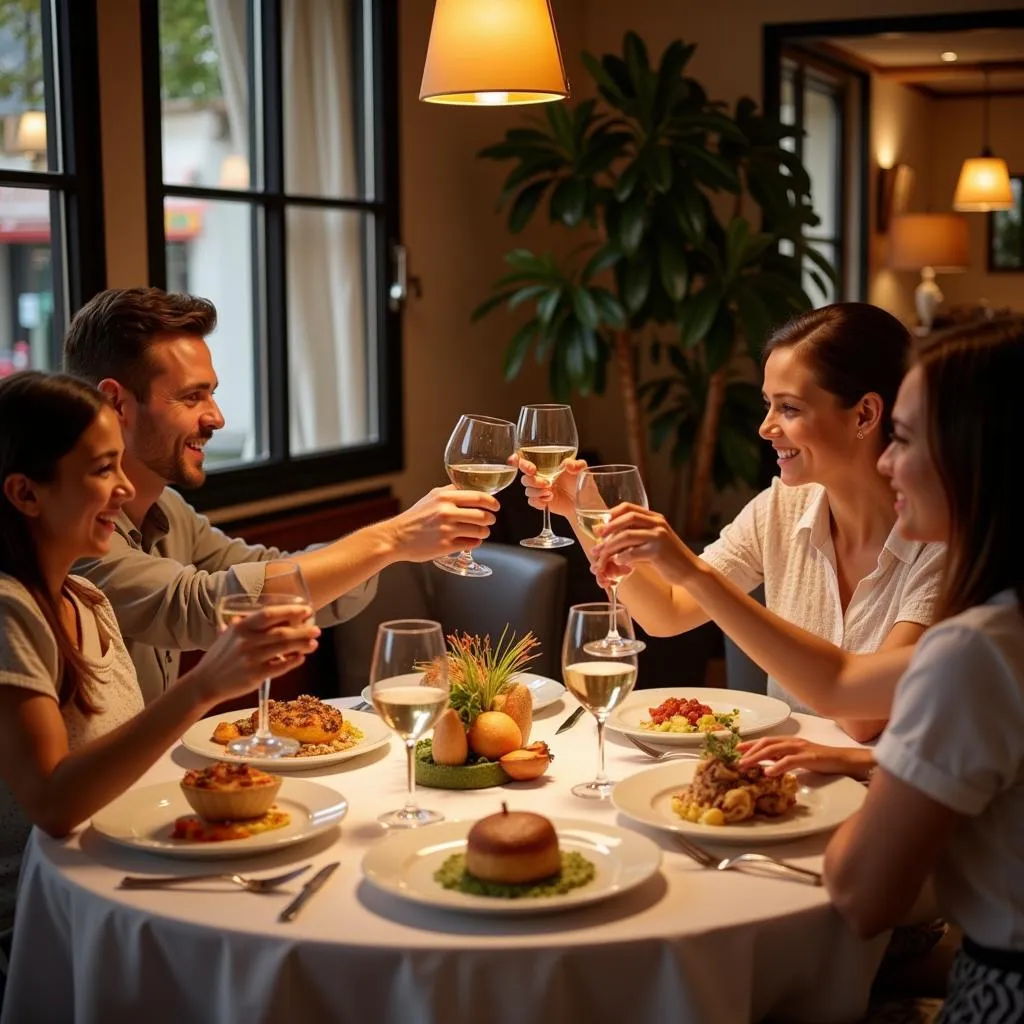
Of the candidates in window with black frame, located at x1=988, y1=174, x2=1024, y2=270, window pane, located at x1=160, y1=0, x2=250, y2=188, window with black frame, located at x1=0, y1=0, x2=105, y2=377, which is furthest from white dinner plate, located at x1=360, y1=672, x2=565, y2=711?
window with black frame, located at x1=988, y1=174, x2=1024, y2=270

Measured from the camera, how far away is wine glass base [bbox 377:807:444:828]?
1771 millimetres

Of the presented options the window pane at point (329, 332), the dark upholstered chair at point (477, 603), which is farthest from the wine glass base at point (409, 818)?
the window pane at point (329, 332)

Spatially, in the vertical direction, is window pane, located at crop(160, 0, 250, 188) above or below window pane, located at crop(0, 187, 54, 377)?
above

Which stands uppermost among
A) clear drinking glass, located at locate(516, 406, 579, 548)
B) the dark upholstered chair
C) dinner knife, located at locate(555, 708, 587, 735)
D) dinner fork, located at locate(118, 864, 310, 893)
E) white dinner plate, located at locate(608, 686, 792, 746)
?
clear drinking glass, located at locate(516, 406, 579, 548)

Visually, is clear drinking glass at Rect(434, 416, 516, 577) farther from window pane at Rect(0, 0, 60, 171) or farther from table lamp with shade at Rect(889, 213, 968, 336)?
table lamp with shade at Rect(889, 213, 968, 336)

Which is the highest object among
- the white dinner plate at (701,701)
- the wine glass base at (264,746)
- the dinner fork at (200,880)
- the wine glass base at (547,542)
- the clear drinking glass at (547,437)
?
the clear drinking glass at (547,437)

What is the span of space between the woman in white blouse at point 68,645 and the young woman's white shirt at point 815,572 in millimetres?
1073

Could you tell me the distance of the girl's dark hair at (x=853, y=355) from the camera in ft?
7.79

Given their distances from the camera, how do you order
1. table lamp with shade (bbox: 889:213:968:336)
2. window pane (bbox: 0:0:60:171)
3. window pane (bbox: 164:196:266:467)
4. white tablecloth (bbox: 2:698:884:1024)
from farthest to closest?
table lamp with shade (bbox: 889:213:968:336)
window pane (bbox: 164:196:266:467)
window pane (bbox: 0:0:60:171)
white tablecloth (bbox: 2:698:884:1024)

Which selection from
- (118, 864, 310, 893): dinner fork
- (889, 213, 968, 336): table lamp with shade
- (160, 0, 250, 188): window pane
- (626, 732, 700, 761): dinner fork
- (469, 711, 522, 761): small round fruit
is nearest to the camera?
(118, 864, 310, 893): dinner fork

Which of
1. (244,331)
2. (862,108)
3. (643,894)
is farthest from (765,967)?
(862,108)

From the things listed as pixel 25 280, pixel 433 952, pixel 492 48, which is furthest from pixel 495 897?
pixel 25 280

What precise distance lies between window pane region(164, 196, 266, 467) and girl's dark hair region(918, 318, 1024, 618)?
9.79 ft

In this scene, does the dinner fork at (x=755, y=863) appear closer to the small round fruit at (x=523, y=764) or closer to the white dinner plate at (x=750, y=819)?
the white dinner plate at (x=750, y=819)
